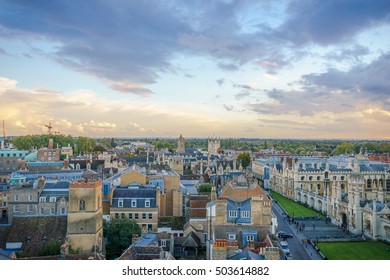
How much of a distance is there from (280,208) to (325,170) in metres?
8.34

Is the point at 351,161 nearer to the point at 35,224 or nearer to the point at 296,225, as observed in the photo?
the point at 296,225

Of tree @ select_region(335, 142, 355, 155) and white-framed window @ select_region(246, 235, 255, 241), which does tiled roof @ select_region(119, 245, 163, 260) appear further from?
tree @ select_region(335, 142, 355, 155)

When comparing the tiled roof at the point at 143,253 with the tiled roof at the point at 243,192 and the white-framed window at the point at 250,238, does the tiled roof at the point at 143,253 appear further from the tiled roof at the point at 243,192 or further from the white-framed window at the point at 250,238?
the tiled roof at the point at 243,192

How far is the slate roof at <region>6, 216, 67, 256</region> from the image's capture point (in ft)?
44.3

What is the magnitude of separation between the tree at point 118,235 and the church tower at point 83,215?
4.63 ft

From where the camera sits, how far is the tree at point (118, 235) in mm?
15086

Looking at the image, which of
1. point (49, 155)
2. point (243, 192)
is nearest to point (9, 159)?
point (49, 155)

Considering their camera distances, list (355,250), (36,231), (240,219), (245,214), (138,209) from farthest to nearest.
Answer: (138,209)
(355,250)
(245,214)
(240,219)
(36,231)

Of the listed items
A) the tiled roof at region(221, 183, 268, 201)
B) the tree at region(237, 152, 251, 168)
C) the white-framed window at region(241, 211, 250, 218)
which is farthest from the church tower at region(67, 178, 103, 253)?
the tree at region(237, 152, 251, 168)

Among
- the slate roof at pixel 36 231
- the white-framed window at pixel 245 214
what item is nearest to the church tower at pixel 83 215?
the slate roof at pixel 36 231

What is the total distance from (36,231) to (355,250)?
1221 centimetres

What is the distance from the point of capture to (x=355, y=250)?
16703 mm

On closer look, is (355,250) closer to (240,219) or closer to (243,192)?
(243,192)

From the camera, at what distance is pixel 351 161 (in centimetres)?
3528
